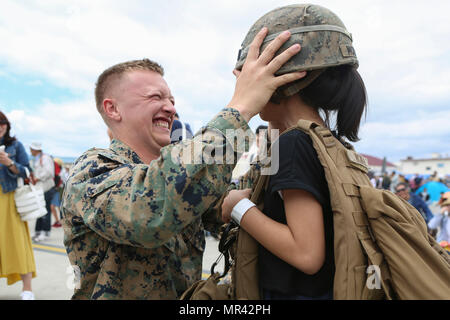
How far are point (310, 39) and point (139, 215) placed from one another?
3.17 feet

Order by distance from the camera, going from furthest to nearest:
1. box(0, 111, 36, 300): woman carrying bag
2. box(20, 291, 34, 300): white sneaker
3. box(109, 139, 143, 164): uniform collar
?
box(0, 111, 36, 300): woman carrying bag, box(20, 291, 34, 300): white sneaker, box(109, 139, 143, 164): uniform collar

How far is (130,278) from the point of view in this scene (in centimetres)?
157

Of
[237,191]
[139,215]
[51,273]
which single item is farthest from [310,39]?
[51,273]

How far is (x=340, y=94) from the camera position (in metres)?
1.50

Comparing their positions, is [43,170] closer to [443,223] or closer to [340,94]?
[443,223]

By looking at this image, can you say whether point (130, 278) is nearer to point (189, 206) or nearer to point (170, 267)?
point (170, 267)

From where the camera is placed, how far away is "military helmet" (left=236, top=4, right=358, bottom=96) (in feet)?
4.67

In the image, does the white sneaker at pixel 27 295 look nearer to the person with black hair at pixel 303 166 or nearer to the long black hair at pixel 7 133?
the long black hair at pixel 7 133

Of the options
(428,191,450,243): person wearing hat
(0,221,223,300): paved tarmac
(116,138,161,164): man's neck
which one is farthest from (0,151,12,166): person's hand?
(428,191,450,243): person wearing hat

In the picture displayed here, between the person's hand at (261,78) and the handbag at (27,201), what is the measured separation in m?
4.36

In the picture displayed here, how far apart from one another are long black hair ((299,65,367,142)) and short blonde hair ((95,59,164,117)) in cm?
97

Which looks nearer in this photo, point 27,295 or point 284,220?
point 284,220

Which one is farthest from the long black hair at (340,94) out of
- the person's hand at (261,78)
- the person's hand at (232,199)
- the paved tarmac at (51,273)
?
the paved tarmac at (51,273)

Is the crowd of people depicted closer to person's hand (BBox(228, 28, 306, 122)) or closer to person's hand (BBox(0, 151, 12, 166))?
person's hand (BBox(228, 28, 306, 122))
